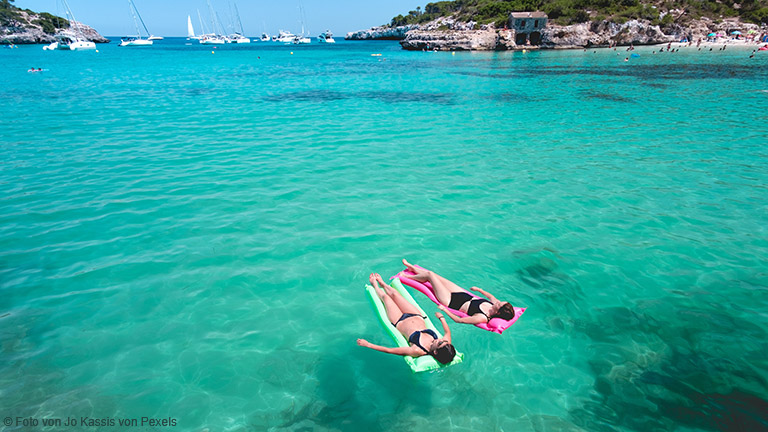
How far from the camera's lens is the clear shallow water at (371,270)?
5367 millimetres

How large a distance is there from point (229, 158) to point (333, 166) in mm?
4332

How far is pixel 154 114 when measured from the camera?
22.0 m

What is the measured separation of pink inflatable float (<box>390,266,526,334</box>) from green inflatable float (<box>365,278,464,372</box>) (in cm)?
22

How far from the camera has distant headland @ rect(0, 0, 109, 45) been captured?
411 ft

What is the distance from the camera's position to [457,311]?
6562 millimetres

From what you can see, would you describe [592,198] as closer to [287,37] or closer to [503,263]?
[503,263]

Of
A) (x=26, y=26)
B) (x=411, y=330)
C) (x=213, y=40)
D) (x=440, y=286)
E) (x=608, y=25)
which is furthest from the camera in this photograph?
(x=213, y=40)

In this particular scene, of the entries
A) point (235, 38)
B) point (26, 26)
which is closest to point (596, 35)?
point (235, 38)

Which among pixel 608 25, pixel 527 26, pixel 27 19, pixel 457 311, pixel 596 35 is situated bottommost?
pixel 457 311

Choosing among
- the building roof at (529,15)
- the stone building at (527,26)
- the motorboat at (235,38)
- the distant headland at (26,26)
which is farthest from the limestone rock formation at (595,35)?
the distant headland at (26,26)

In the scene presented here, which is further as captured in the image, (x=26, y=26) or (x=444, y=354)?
(x=26, y=26)

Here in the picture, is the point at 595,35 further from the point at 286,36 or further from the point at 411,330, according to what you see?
the point at 286,36

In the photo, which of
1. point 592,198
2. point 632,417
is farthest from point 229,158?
point 632,417

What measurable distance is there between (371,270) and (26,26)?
599 ft
